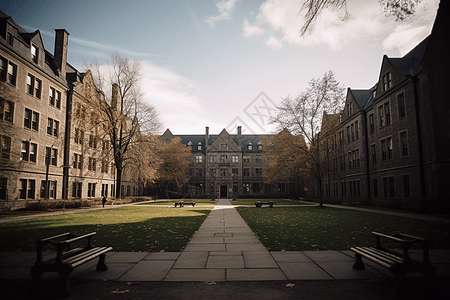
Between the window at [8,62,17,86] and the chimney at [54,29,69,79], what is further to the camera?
the chimney at [54,29,69,79]

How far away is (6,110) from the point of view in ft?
74.4

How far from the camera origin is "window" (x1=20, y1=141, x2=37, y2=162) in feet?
82.4

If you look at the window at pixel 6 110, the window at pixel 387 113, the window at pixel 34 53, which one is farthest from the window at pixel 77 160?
the window at pixel 387 113

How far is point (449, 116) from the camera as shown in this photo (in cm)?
474

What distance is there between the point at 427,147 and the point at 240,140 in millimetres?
47611

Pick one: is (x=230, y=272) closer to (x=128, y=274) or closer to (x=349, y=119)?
(x=128, y=274)

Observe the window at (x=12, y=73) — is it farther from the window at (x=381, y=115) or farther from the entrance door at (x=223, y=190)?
the entrance door at (x=223, y=190)

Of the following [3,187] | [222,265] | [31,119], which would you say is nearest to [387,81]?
[222,265]

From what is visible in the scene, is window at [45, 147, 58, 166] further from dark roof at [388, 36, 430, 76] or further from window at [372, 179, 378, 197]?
dark roof at [388, 36, 430, 76]

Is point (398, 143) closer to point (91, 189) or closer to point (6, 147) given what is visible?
point (6, 147)

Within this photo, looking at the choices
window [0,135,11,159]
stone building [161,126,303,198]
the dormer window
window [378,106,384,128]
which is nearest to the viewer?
window [0,135,11,159]

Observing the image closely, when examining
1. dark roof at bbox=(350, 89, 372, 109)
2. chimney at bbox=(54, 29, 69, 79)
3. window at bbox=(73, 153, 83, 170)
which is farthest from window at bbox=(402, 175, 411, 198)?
chimney at bbox=(54, 29, 69, 79)

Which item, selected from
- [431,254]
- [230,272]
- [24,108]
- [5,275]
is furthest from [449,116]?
[24,108]

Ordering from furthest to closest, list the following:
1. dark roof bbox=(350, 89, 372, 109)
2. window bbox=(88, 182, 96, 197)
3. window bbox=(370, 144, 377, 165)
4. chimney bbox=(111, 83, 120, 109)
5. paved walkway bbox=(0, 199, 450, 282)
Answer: window bbox=(88, 182, 96, 197) < dark roof bbox=(350, 89, 372, 109) < chimney bbox=(111, 83, 120, 109) < window bbox=(370, 144, 377, 165) < paved walkway bbox=(0, 199, 450, 282)
